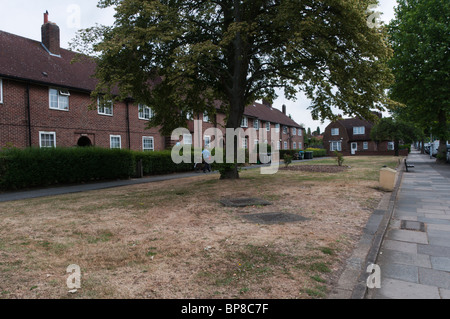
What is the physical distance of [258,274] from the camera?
3.38m

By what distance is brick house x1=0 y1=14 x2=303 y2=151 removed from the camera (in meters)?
16.6

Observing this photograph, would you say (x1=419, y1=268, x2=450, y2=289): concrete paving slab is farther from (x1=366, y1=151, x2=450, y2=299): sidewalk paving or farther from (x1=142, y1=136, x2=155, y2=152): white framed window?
(x1=142, y1=136, x2=155, y2=152): white framed window

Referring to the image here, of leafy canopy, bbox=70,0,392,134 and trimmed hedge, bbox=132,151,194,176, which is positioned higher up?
leafy canopy, bbox=70,0,392,134

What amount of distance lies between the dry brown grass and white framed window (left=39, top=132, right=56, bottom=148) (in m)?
12.1

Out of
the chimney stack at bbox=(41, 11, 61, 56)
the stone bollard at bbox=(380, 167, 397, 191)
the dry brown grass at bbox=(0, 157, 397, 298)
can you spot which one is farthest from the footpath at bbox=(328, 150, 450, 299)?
the chimney stack at bbox=(41, 11, 61, 56)

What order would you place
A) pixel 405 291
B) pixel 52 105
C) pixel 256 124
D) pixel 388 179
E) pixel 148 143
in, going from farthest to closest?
pixel 256 124 < pixel 148 143 < pixel 52 105 < pixel 388 179 < pixel 405 291

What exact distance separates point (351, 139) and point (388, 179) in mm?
54046

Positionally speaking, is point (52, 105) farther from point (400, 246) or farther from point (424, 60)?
point (424, 60)

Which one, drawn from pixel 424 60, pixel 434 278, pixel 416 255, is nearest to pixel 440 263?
pixel 416 255

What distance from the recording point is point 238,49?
12461 mm

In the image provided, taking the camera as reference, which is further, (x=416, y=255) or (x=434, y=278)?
(x=416, y=255)

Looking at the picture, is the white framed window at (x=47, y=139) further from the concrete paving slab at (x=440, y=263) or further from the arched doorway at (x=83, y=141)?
the concrete paving slab at (x=440, y=263)

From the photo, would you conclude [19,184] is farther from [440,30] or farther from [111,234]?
[440,30]

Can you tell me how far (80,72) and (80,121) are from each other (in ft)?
14.6
